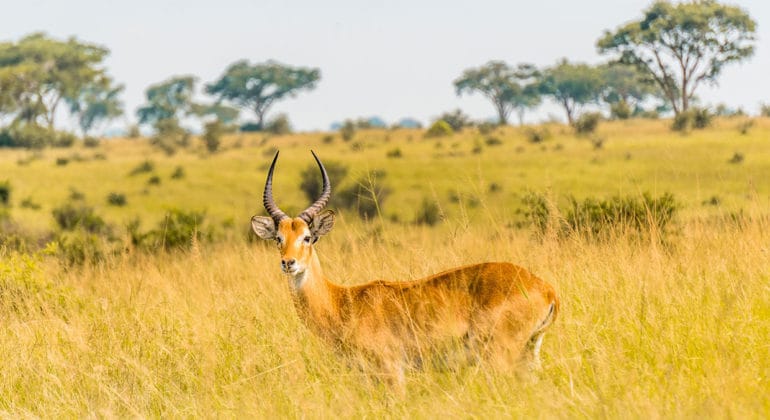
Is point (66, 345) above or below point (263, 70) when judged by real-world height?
below

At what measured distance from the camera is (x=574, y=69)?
74.1 metres

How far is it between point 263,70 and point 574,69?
77.8 ft

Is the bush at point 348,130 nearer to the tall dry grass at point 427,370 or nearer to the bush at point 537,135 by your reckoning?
the bush at point 537,135

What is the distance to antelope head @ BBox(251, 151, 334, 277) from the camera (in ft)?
19.0

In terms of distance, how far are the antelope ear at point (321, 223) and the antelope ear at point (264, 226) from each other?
0.83ft

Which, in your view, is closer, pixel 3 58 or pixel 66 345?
pixel 66 345

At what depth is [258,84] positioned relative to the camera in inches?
2963

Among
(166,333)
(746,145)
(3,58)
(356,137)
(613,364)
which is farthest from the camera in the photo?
(3,58)

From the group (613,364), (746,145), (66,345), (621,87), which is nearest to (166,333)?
(66,345)

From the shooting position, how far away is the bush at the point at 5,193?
3019 centimetres

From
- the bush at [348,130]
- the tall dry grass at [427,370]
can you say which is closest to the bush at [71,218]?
the tall dry grass at [427,370]

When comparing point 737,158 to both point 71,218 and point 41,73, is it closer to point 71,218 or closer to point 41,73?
point 71,218

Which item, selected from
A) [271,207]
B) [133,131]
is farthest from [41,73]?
[271,207]

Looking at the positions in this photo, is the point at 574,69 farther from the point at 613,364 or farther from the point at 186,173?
the point at 613,364
